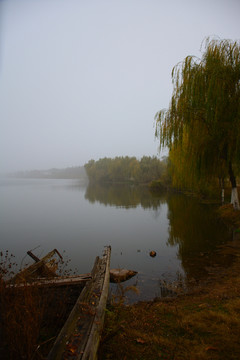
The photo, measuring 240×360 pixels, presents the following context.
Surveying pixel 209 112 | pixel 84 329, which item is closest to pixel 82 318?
pixel 84 329

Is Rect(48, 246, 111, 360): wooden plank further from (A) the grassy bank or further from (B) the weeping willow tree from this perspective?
(B) the weeping willow tree

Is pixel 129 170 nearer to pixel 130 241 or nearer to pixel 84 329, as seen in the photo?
pixel 130 241

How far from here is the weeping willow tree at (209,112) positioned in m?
10.2

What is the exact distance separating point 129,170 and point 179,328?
7463 cm

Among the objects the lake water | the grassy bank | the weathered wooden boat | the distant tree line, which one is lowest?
the lake water

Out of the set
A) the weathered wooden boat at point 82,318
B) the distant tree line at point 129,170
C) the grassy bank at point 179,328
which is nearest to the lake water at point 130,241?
the grassy bank at point 179,328

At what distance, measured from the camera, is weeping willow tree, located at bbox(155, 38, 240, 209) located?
10.2m

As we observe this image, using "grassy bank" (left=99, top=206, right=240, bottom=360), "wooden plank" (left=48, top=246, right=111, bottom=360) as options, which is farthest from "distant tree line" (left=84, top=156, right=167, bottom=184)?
"wooden plank" (left=48, top=246, right=111, bottom=360)

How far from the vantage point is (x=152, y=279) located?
250 inches

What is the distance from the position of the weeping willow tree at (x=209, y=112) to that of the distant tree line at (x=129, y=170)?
2985 centimetres

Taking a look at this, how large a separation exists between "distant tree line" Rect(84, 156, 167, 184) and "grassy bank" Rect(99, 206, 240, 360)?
38527 millimetres

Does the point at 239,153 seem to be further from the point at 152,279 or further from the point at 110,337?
the point at 110,337

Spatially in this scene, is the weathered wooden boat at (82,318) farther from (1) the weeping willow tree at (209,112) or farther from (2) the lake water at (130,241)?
(1) the weeping willow tree at (209,112)

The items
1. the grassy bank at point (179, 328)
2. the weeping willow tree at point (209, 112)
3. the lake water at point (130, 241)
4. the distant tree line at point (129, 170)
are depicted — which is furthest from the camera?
the distant tree line at point (129, 170)
